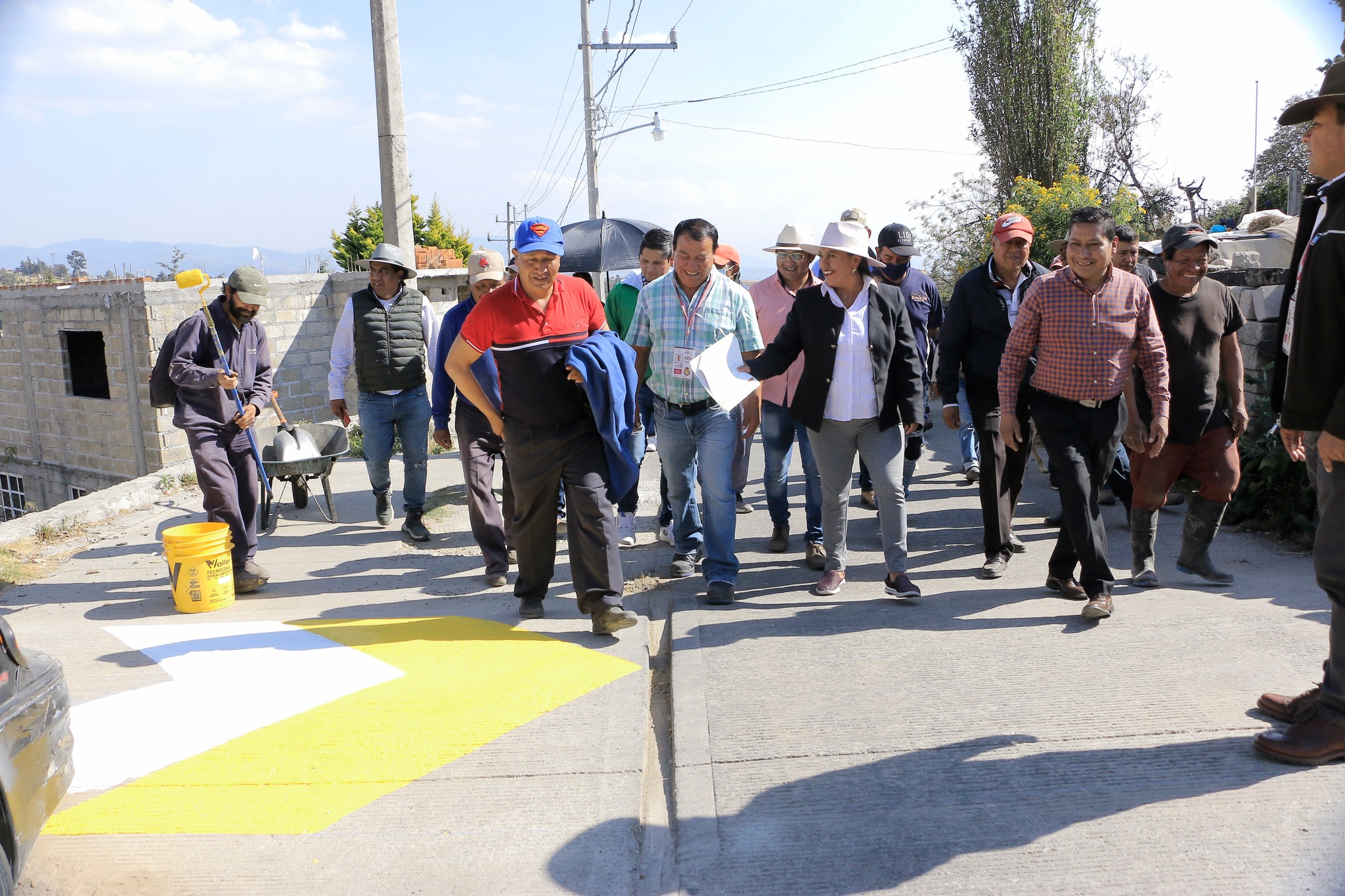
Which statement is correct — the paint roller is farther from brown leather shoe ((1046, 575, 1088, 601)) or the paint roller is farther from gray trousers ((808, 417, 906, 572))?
brown leather shoe ((1046, 575, 1088, 601))

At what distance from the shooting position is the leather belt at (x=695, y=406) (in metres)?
5.55

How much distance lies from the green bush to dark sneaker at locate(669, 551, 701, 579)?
3.58 meters

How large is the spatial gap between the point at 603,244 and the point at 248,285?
8316mm

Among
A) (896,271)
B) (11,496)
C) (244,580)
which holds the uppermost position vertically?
(896,271)

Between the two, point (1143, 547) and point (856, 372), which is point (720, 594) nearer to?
point (856, 372)

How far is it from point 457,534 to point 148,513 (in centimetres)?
280

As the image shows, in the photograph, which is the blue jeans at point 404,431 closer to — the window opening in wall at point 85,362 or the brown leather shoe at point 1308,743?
the brown leather shoe at point 1308,743

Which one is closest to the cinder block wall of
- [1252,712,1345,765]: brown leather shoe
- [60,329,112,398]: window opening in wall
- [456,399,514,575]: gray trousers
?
[60,329,112,398]: window opening in wall

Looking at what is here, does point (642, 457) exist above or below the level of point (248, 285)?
below

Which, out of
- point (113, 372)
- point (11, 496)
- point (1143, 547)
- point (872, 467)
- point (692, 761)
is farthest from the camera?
point (11, 496)

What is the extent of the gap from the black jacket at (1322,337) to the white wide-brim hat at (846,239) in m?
2.10

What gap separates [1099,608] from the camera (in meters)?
4.72

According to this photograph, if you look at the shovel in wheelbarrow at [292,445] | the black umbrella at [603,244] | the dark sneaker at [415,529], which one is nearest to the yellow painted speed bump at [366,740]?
the dark sneaker at [415,529]

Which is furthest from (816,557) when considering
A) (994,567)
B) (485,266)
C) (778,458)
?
(485,266)
